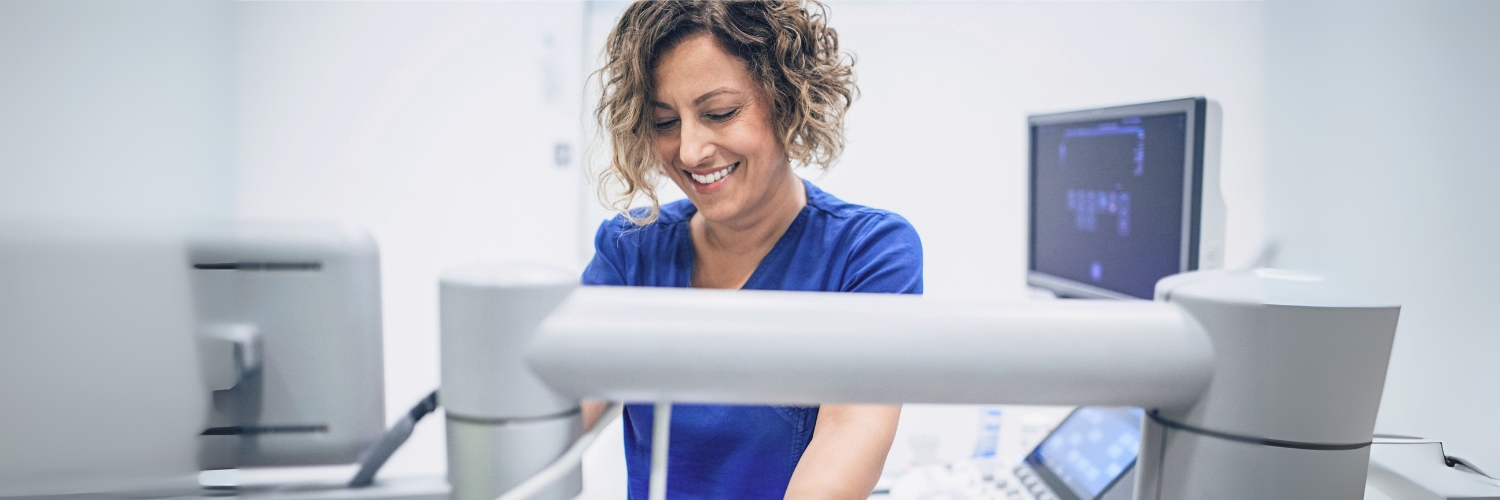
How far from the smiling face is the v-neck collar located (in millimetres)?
41

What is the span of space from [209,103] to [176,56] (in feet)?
0.54

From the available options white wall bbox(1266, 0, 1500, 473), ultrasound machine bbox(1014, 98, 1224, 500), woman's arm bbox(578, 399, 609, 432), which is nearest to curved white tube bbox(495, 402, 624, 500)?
woman's arm bbox(578, 399, 609, 432)

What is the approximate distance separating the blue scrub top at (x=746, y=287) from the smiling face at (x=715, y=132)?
2.6 inches

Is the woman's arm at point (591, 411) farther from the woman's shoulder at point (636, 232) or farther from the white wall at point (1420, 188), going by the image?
the white wall at point (1420, 188)

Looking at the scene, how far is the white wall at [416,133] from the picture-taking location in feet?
4.45

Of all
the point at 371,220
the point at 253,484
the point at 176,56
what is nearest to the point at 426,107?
the point at 371,220

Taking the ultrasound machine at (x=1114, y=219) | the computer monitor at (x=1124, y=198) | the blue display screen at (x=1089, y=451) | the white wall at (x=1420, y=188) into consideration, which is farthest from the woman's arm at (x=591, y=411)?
the white wall at (x=1420, y=188)

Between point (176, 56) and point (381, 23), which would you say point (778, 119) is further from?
point (381, 23)

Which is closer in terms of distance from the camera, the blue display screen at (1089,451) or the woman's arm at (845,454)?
the woman's arm at (845,454)

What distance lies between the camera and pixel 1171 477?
12.6 inches

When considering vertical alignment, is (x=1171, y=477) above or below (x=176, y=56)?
below

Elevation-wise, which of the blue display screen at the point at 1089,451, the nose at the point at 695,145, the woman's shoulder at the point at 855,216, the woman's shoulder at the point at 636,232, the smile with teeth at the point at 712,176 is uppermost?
the nose at the point at 695,145

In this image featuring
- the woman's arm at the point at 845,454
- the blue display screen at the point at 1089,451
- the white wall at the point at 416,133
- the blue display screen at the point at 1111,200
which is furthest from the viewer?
the white wall at the point at 416,133

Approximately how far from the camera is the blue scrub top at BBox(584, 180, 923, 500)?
858 mm
